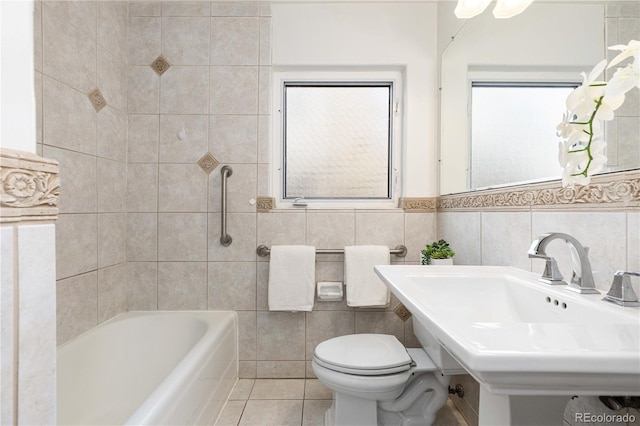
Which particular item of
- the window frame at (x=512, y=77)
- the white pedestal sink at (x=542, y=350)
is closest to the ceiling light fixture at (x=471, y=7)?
the window frame at (x=512, y=77)

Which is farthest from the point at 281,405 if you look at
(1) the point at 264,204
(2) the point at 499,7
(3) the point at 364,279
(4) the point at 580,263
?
(2) the point at 499,7

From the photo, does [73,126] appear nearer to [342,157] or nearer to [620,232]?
[342,157]

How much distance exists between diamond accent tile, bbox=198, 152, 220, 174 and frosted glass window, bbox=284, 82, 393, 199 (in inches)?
15.8

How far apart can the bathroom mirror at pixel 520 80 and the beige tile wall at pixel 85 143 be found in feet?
5.71

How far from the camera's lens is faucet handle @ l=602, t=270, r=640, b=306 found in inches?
27.2

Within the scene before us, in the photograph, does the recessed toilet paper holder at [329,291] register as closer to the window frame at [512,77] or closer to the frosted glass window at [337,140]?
the frosted glass window at [337,140]

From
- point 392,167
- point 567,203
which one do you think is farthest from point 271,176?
point 567,203

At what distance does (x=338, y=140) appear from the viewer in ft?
6.53

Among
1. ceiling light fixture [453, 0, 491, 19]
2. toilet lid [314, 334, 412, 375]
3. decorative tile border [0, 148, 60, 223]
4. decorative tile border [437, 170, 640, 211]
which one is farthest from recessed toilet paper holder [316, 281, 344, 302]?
decorative tile border [0, 148, 60, 223]

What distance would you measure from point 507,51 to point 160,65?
5.65 ft

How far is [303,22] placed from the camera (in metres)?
1.88

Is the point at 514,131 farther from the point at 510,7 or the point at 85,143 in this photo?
the point at 85,143

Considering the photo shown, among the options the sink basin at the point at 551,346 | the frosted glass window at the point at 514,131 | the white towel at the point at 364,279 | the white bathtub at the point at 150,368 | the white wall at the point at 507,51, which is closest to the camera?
the sink basin at the point at 551,346

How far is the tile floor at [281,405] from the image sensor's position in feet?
5.02
